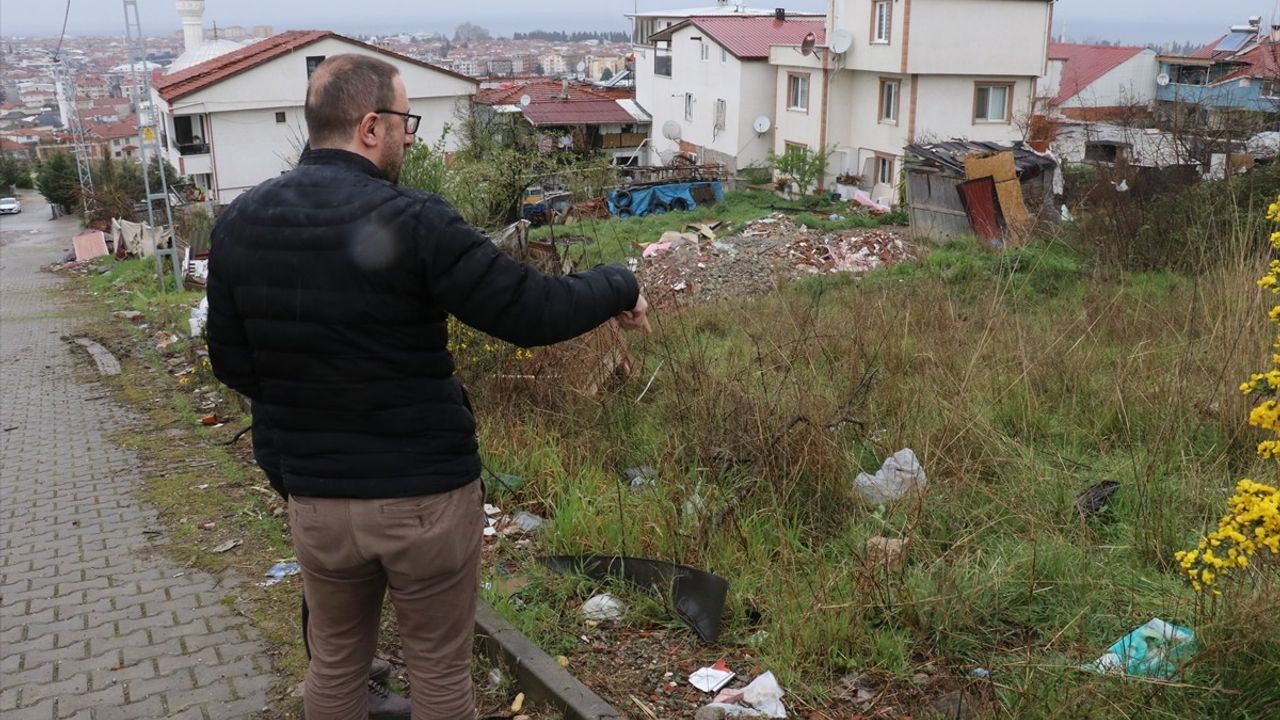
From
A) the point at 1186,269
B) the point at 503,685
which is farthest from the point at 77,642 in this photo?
the point at 1186,269

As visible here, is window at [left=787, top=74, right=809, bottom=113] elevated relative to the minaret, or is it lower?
lower

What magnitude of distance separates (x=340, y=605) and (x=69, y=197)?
60.2m

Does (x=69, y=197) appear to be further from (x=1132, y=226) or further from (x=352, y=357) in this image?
(x=352, y=357)

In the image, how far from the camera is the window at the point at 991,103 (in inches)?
1307

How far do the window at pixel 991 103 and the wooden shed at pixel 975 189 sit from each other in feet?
46.8

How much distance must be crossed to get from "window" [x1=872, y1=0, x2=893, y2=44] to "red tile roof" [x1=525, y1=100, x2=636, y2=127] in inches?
614

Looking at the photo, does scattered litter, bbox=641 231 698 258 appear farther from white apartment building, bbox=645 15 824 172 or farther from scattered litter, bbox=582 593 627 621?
white apartment building, bbox=645 15 824 172

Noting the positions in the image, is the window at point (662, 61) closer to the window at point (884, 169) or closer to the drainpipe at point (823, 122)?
the drainpipe at point (823, 122)

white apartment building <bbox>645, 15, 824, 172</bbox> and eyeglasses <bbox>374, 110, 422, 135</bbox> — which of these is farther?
→ white apartment building <bbox>645, 15, 824, 172</bbox>

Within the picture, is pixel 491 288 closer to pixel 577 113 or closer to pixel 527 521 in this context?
pixel 527 521

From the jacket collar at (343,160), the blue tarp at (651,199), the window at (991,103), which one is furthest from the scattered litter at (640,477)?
the window at (991,103)

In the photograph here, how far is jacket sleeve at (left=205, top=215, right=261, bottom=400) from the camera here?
7.66 feet

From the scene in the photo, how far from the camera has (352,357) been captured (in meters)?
2.20

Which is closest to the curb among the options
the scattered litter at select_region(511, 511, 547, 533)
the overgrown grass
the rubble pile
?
the overgrown grass
